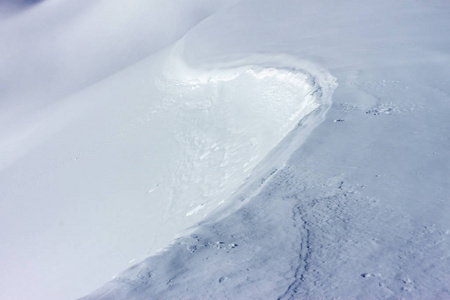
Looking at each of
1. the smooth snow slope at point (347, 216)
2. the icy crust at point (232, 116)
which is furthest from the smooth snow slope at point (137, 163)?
the smooth snow slope at point (347, 216)

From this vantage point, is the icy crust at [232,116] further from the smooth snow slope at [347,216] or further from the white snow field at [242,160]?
the smooth snow slope at [347,216]

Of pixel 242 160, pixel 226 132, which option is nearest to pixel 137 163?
pixel 226 132

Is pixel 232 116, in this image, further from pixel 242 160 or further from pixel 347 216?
pixel 347 216

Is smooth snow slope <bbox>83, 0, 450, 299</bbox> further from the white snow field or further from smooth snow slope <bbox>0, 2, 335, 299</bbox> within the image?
smooth snow slope <bbox>0, 2, 335, 299</bbox>

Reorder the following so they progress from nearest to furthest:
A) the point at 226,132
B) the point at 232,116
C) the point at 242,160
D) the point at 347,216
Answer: the point at 347,216, the point at 242,160, the point at 226,132, the point at 232,116

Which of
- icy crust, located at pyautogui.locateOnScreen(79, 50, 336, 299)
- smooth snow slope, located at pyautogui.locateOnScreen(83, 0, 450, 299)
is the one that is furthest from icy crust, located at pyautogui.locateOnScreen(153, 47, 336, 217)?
smooth snow slope, located at pyautogui.locateOnScreen(83, 0, 450, 299)
